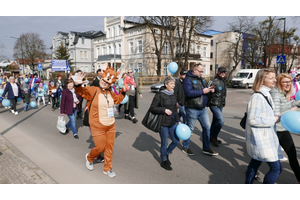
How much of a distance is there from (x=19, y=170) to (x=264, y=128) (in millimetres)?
4074

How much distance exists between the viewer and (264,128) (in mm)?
2771

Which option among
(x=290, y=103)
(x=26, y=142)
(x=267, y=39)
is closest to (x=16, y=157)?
(x=26, y=142)

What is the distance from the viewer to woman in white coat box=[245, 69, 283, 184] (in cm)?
274

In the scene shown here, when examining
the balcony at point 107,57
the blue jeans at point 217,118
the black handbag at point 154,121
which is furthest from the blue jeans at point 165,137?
the balcony at point 107,57

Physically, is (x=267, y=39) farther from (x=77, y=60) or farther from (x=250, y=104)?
(x=77, y=60)

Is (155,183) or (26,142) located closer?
(155,183)

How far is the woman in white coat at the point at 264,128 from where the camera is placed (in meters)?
2.74

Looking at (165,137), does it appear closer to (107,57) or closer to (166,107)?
(166,107)

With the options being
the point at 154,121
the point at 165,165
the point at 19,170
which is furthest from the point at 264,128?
the point at 19,170

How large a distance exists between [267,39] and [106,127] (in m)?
32.3

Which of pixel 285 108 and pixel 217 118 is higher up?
pixel 285 108

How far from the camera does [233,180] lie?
3.67 m

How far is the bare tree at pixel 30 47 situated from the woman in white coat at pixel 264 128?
182 ft

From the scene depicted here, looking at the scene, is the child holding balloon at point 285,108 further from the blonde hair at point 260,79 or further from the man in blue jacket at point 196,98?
the man in blue jacket at point 196,98
